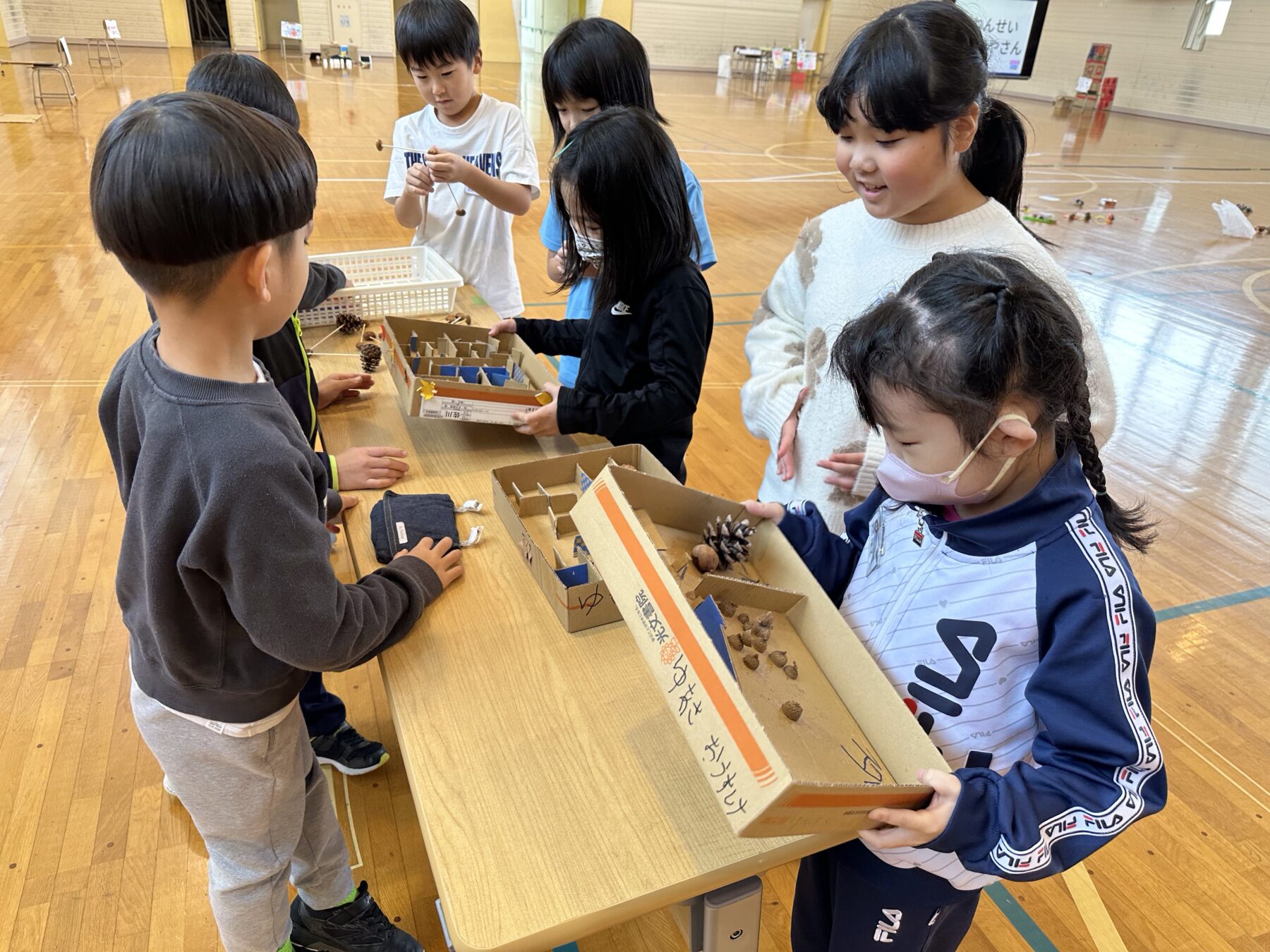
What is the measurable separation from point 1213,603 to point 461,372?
2372 millimetres

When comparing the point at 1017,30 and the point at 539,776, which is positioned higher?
the point at 1017,30

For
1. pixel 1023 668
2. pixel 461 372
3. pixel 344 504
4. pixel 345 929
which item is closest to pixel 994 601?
pixel 1023 668

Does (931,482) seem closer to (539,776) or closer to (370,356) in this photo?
(539,776)

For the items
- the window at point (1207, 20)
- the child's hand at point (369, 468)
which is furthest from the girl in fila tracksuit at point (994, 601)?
the window at point (1207, 20)

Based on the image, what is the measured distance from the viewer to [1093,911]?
1590mm

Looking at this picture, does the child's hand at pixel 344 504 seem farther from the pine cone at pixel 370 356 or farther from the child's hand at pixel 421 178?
the child's hand at pixel 421 178

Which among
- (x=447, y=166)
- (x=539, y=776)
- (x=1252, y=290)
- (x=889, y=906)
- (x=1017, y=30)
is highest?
(x=1017, y=30)

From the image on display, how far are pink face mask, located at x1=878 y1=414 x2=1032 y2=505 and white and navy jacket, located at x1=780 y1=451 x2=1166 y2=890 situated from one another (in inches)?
1.1

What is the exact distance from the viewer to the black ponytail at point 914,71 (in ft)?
3.50

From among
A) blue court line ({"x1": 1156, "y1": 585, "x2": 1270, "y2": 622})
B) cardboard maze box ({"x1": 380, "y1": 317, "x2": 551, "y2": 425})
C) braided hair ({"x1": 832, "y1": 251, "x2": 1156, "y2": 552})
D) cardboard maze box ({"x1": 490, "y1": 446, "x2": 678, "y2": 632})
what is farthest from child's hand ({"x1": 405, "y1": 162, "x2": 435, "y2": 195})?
blue court line ({"x1": 1156, "y1": 585, "x2": 1270, "y2": 622})

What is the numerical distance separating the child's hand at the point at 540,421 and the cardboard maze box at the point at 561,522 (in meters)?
0.17

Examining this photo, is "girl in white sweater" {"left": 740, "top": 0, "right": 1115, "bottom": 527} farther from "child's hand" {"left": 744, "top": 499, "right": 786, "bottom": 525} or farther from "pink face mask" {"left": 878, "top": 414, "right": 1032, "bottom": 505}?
"pink face mask" {"left": 878, "top": 414, "right": 1032, "bottom": 505}

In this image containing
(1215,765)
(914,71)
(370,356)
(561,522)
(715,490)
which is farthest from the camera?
(715,490)

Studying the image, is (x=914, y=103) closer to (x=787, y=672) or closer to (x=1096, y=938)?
(x=787, y=672)
